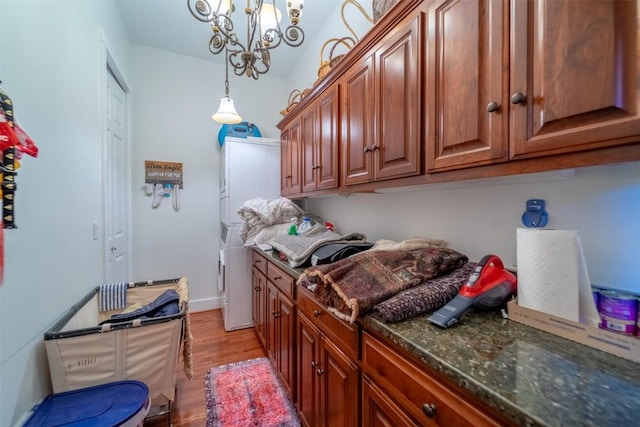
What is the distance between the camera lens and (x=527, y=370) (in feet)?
1.87

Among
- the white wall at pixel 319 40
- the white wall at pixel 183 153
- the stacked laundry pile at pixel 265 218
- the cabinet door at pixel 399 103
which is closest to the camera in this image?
the cabinet door at pixel 399 103

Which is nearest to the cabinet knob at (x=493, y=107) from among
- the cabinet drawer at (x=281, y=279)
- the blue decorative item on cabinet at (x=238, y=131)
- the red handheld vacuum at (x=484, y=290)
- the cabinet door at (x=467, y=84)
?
the cabinet door at (x=467, y=84)

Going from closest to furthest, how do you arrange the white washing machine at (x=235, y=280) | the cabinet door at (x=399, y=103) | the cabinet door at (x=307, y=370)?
the cabinet door at (x=399, y=103)
the cabinet door at (x=307, y=370)
the white washing machine at (x=235, y=280)

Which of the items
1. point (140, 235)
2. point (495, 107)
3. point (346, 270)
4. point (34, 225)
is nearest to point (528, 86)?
point (495, 107)

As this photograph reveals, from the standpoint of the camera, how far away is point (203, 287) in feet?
10.8

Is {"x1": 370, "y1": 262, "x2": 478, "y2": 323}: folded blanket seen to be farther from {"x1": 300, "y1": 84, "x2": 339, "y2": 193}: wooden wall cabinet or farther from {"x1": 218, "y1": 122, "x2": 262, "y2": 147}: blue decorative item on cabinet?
{"x1": 218, "y1": 122, "x2": 262, "y2": 147}: blue decorative item on cabinet

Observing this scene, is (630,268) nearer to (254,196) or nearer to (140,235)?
(254,196)

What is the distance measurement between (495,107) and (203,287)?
350 centimetres

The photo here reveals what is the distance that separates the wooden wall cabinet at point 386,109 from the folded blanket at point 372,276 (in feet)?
1.22

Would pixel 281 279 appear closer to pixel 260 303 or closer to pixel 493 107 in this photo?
pixel 260 303

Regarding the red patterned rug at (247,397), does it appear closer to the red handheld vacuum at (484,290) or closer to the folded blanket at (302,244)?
the folded blanket at (302,244)

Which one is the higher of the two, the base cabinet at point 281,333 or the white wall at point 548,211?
the white wall at point 548,211

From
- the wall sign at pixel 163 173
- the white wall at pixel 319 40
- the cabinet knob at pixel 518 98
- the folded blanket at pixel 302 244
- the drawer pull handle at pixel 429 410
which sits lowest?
the drawer pull handle at pixel 429 410

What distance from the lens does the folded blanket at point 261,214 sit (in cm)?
249
